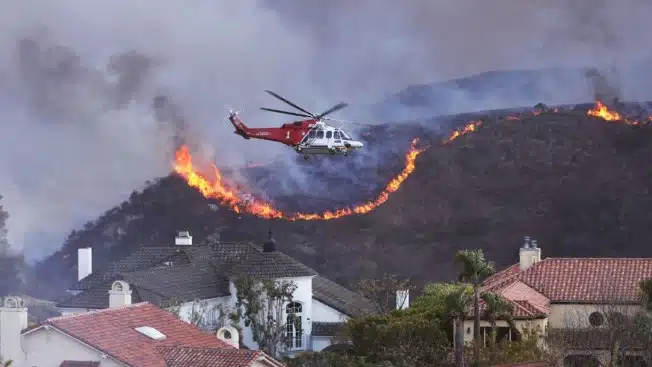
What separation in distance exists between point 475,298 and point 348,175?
66623mm

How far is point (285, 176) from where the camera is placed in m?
126

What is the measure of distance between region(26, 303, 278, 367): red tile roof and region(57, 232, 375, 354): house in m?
21.3

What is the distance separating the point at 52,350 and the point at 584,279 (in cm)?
3321

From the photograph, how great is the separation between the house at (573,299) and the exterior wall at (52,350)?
67.2ft

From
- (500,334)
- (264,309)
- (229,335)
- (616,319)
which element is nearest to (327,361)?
(229,335)

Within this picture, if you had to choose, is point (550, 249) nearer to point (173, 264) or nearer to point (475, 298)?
point (173, 264)

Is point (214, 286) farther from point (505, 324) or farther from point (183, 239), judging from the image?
point (505, 324)

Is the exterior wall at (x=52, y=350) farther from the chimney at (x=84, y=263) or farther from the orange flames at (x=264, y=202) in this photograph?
the orange flames at (x=264, y=202)

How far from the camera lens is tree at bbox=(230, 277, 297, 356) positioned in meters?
88.0

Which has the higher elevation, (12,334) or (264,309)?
(264,309)

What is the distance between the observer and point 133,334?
2223 inches

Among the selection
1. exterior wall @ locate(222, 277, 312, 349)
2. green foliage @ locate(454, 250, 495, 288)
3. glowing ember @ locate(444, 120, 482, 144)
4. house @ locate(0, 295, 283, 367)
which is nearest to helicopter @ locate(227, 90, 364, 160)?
exterior wall @ locate(222, 277, 312, 349)

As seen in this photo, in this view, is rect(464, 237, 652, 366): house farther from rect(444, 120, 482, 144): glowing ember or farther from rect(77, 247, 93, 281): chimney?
rect(444, 120, 482, 144): glowing ember

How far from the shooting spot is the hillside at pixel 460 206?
126375 millimetres
